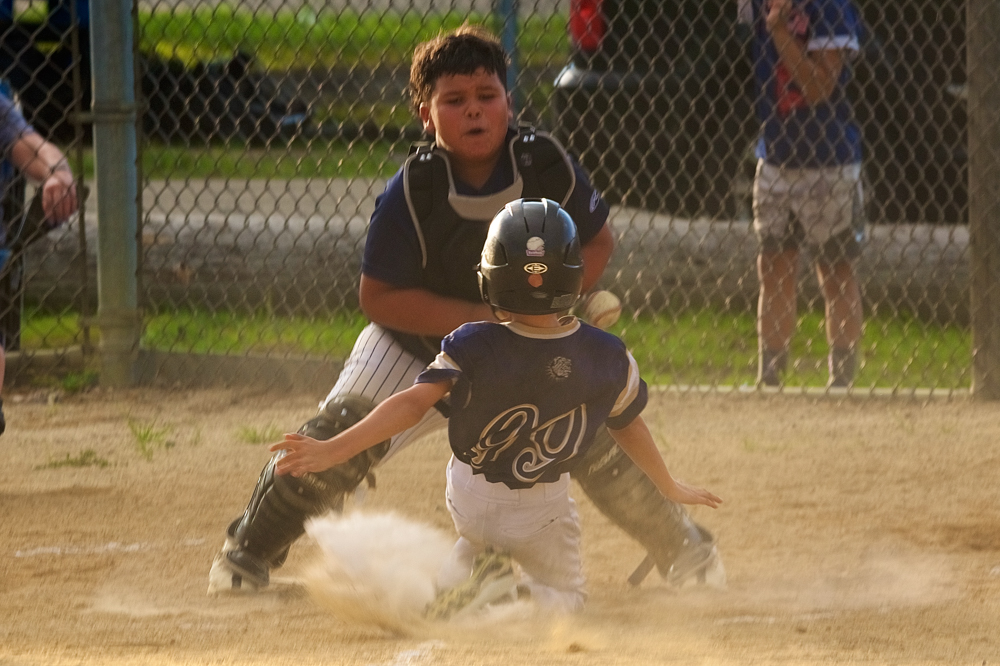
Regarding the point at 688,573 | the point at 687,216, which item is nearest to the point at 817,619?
the point at 688,573

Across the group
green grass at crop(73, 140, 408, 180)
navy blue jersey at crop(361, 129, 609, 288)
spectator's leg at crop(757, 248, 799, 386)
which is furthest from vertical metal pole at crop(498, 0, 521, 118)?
green grass at crop(73, 140, 408, 180)

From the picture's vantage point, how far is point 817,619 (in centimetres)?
288

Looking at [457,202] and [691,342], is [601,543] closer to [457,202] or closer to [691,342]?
[457,202]

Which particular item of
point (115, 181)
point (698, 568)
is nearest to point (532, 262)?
point (698, 568)

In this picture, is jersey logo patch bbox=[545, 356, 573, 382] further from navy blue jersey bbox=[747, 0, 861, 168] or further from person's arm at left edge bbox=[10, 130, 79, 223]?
navy blue jersey bbox=[747, 0, 861, 168]

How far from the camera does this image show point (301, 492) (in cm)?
311

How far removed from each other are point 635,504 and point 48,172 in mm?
2260

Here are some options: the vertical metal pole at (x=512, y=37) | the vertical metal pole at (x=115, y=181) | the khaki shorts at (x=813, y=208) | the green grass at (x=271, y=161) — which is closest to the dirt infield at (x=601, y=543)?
the vertical metal pole at (x=115, y=181)

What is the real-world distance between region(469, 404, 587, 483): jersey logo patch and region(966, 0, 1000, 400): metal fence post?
9.15ft

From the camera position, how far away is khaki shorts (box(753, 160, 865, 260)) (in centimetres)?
524

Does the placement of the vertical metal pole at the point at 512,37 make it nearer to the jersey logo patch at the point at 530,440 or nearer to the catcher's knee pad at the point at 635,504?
the catcher's knee pad at the point at 635,504

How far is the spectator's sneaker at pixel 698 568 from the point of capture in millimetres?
3184

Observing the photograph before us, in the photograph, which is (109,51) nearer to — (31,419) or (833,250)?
(31,419)

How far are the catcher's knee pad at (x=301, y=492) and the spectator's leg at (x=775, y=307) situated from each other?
258cm
